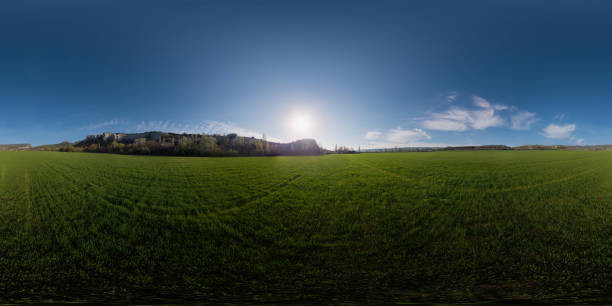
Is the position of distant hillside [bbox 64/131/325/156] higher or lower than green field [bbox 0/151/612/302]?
higher

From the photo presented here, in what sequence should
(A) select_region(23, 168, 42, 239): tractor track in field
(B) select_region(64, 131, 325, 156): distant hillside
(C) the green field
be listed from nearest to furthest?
(C) the green field, (A) select_region(23, 168, 42, 239): tractor track in field, (B) select_region(64, 131, 325, 156): distant hillside

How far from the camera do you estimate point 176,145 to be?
2434 inches

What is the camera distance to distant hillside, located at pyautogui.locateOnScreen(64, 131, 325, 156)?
59656 mm

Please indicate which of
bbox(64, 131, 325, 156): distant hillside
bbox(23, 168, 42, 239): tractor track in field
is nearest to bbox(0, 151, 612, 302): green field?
bbox(23, 168, 42, 239): tractor track in field

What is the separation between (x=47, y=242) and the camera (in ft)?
17.3

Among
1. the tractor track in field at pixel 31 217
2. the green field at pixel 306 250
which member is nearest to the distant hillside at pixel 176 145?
the tractor track in field at pixel 31 217

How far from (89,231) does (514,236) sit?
40.4 feet

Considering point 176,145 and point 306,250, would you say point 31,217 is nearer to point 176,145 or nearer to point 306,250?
point 306,250

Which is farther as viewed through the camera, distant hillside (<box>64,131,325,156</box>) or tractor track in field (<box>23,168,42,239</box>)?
distant hillside (<box>64,131,325,156</box>)

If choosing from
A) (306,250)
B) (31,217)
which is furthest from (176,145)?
(306,250)

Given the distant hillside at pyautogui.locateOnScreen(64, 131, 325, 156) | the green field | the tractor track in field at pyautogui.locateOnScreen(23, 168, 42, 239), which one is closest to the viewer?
the green field

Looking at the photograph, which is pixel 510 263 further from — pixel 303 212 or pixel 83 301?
pixel 83 301

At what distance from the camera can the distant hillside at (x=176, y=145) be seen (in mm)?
59656

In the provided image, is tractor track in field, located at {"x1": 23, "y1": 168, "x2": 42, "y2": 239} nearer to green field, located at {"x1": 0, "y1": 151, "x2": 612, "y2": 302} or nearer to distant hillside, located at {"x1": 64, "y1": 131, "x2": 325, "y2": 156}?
green field, located at {"x1": 0, "y1": 151, "x2": 612, "y2": 302}
